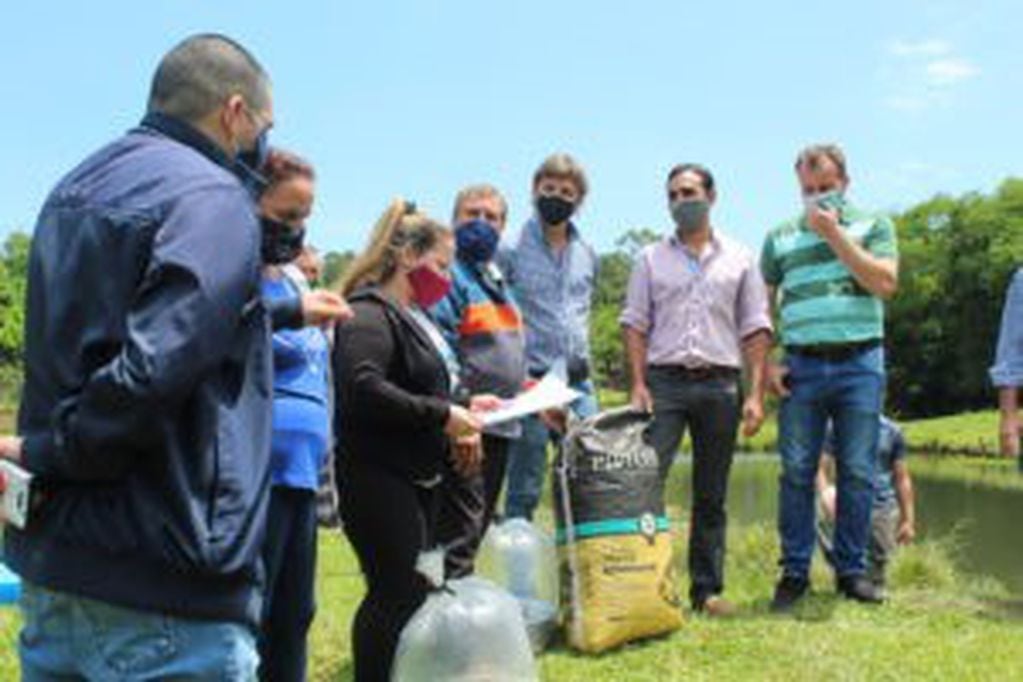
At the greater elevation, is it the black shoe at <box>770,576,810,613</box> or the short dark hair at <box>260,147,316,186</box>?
the short dark hair at <box>260,147,316,186</box>

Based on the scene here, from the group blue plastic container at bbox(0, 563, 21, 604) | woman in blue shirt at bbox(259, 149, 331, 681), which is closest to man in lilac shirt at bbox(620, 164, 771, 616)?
woman in blue shirt at bbox(259, 149, 331, 681)

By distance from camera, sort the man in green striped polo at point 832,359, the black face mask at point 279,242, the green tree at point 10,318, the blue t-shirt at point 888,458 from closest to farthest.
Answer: the black face mask at point 279,242
the man in green striped polo at point 832,359
the blue t-shirt at point 888,458
the green tree at point 10,318

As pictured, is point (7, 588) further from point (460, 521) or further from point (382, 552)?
point (382, 552)

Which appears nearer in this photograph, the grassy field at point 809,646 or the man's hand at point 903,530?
the grassy field at point 809,646

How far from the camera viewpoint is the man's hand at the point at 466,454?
13.1 feet

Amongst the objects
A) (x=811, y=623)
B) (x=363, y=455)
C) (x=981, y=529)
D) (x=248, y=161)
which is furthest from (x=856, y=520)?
(x=981, y=529)

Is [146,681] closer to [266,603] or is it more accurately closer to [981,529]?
[266,603]

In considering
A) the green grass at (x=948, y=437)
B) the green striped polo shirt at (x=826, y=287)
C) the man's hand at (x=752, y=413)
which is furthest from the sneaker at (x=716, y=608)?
the green grass at (x=948, y=437)

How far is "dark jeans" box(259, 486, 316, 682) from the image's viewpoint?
10.8ft

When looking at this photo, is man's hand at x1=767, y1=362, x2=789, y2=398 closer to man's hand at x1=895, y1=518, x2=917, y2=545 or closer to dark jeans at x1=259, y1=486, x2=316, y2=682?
dark jeans at x1=259, y1=486, x2=316, y2=682

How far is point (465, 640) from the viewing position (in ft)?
13.4

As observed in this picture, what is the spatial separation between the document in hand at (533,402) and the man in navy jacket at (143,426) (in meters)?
1.87

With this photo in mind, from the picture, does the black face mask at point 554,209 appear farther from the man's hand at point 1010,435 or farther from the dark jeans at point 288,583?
the dark jeans at point 288,583

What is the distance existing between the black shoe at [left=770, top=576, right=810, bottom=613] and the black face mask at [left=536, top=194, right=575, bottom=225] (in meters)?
1.89
